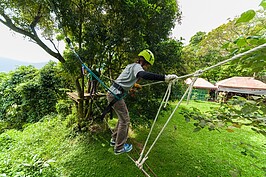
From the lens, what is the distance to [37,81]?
4977 mm

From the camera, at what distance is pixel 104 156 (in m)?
2.60

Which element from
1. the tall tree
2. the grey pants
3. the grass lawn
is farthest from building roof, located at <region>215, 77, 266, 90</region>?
the grey pants

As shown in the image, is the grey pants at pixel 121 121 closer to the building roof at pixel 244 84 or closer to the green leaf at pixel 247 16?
the green leaf at pixel 247 16

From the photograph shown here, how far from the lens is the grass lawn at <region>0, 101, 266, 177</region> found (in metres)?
2.16

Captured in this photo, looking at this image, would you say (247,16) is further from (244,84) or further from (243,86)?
(244,84)

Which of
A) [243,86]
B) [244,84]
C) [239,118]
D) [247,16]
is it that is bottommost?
[243,86]

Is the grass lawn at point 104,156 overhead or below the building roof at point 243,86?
below

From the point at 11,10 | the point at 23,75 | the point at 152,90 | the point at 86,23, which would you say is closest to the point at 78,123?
the point at 152,90

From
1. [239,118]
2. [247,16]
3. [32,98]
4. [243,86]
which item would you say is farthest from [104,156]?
[243,86]

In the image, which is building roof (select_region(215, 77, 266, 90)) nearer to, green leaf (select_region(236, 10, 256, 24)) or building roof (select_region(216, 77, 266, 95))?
building roof (select_region(216, 77, 266, 95))

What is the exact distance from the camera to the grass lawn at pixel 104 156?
216 cm

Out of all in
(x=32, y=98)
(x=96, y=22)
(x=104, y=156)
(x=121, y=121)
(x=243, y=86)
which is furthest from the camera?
(x=243, y=86)

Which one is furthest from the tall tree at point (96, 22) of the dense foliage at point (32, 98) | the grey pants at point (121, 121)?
the dense foliage at point (32, 98)

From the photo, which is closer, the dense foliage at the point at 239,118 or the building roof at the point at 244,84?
the dense foliage at the point at 239,118
